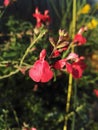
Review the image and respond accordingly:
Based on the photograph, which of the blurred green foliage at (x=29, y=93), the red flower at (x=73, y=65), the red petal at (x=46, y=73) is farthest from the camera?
the blurred green foliage at (x=29, y=93)

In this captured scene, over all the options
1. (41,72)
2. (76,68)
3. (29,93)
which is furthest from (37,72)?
(29,93)

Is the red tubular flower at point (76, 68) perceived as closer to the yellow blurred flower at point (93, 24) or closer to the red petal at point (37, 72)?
the red petal at point (37, 72)

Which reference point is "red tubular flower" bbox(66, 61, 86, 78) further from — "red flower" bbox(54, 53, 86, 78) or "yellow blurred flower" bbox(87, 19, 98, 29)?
"yellow blurred flower" bbox(87, 19, 98, 29)

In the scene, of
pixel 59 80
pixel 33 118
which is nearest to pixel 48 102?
pixel 59 80

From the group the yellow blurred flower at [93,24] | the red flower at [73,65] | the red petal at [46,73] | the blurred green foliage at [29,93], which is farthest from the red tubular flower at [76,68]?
the yellow blurred flower at [93,24]

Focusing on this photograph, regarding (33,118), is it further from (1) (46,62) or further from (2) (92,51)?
(2) (92,51)

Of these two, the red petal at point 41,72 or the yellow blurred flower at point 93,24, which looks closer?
the red petal at point 41,72

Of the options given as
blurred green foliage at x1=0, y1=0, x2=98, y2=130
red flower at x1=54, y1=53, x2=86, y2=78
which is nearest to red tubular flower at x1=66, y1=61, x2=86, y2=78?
red flower at x1=54, y1=53, x2=86, y2=78

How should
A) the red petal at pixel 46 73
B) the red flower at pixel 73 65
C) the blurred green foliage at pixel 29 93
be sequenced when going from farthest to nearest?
the blurred green foliage at pixel 29 93, the red flower at pixel 73 65, the red petal at pixel 46 73

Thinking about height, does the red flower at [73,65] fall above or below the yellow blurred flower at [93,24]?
above

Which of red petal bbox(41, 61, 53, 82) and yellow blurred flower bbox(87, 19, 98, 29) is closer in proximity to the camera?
red petal bbox(41, 61, 53, 82)

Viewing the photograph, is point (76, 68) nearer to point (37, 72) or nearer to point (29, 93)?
point (37, 72)
